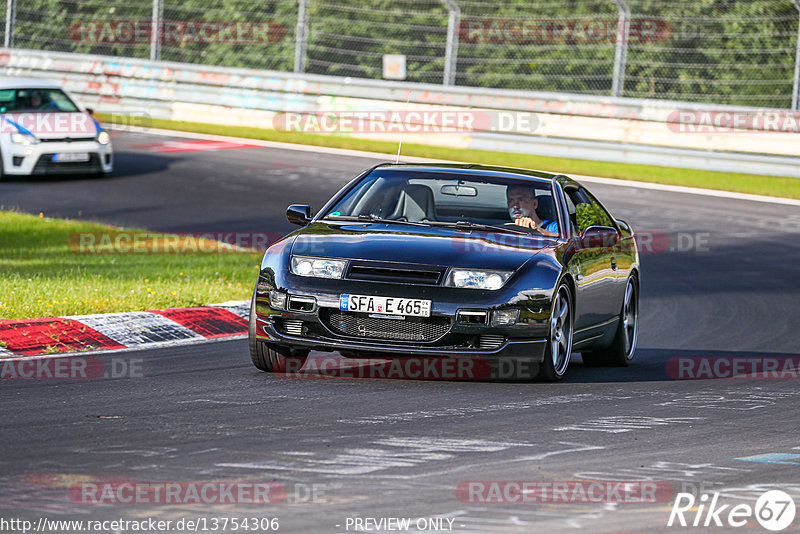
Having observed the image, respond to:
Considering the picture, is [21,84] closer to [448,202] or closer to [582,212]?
[448,202]

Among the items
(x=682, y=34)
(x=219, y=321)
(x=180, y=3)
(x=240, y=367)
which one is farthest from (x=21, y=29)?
(x=240, y=367)

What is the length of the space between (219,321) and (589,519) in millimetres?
6231

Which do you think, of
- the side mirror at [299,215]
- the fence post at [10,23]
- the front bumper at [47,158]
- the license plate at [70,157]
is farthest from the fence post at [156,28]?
the side mirror at [299,215]

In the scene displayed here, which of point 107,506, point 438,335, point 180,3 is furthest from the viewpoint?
point 180,3

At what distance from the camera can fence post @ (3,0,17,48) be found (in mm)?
29469

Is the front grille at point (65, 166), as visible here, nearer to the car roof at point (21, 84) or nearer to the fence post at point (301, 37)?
the car roof at point (21, 84)

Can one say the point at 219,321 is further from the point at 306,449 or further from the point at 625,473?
the point at 625,473

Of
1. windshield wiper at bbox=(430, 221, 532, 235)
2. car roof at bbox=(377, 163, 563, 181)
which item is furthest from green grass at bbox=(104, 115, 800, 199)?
windshield wiper at bbox=(430, 221, 532, 235)

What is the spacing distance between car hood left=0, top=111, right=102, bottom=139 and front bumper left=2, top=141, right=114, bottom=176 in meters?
0.14

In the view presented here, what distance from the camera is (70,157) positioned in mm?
20953

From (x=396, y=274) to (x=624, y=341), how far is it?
2.63 m

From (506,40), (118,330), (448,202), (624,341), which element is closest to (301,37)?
(506,40)

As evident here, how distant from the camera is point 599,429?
24.1 feet

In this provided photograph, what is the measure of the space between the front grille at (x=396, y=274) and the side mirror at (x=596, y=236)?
1.45 metres
